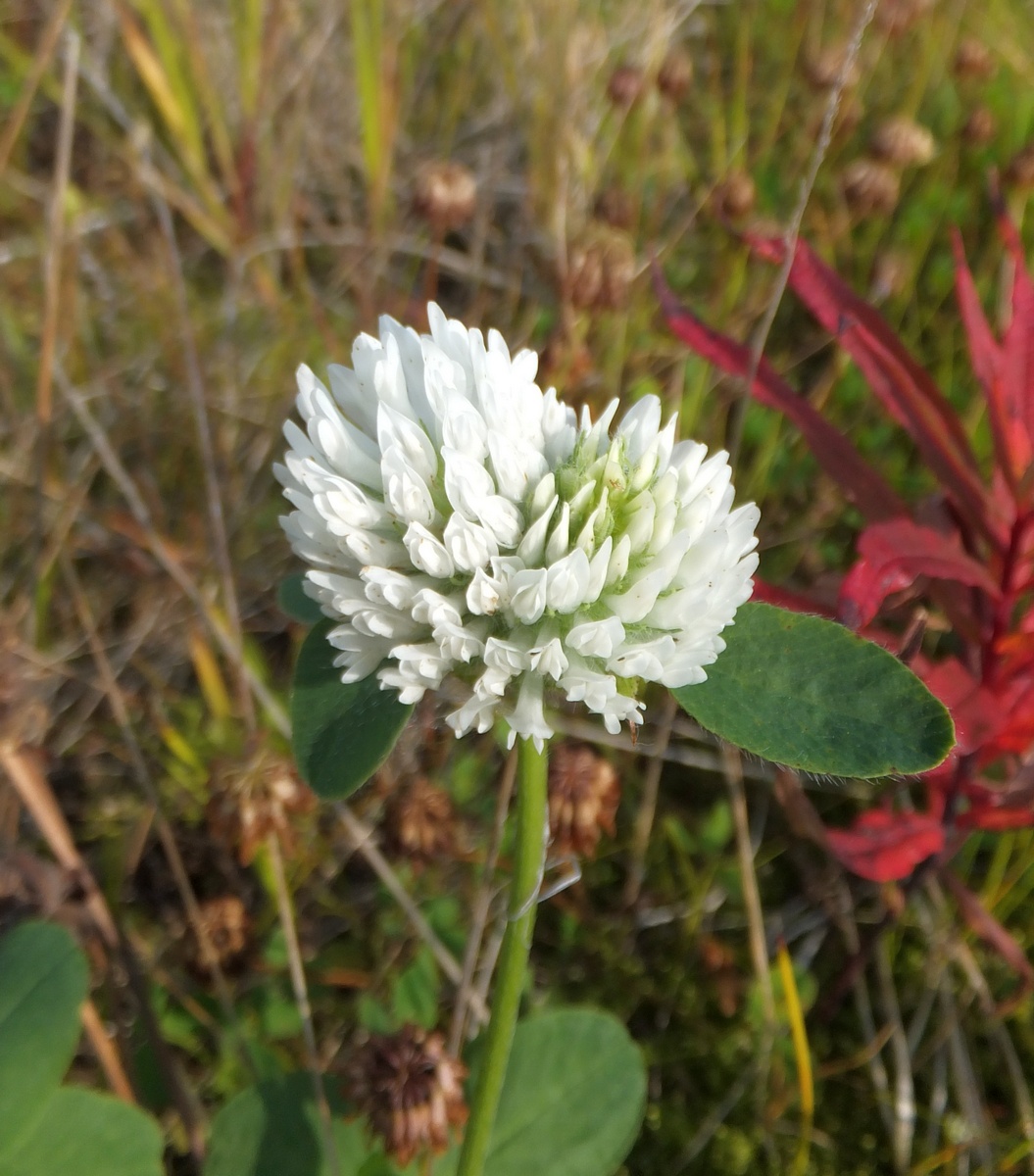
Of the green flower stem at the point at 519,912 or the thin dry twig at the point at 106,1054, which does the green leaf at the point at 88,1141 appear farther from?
the green flower stem at the point at 519,912

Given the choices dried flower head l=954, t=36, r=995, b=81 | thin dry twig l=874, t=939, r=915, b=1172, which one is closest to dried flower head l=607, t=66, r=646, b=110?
dried flower head l=954, t=36, r=995, b=81

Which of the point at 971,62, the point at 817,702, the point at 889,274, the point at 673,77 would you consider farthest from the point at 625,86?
the point at 817,702

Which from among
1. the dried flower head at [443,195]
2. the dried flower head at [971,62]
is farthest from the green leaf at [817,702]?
the dried flower head at [971,62]

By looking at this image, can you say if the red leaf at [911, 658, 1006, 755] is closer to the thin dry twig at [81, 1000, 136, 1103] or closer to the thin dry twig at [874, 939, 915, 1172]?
the thin dry twig at [874, 939, 915, 1172]

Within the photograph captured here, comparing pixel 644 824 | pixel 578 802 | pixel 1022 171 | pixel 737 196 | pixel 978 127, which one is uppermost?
→ pixel 978 127

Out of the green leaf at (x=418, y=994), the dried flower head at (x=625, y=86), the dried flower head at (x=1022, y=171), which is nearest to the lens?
the green leaf at (x=418, y=994)

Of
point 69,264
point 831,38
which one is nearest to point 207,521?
point 69,264

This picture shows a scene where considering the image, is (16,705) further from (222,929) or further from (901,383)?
(901,383)
